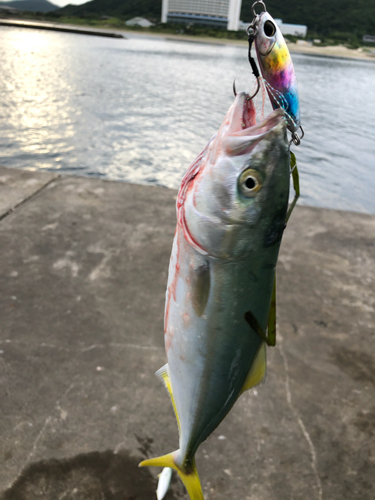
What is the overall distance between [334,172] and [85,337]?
880cm

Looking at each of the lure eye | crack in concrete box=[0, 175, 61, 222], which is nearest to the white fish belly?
the lure eye

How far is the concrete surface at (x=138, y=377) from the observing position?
1.89m

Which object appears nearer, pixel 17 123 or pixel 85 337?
pixel 85 337

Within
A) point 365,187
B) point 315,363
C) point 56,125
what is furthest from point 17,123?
point 315,363

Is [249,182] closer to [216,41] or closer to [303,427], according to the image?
[303,427]

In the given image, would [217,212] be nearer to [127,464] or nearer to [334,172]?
[127,464]

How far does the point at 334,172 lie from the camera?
379 inches

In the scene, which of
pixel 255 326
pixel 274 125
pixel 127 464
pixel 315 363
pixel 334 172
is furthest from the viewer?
pixel 334 172

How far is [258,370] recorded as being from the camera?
1131 millimetres

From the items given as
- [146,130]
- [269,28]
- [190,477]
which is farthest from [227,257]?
[146,130]

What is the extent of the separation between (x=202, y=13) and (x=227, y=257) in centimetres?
10875

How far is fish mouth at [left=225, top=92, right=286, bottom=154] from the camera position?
820mm

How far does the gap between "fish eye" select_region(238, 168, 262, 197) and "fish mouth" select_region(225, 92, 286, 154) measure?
5 cm

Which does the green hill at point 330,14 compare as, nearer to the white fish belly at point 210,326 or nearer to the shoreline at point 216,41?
the shoreline at point 216,41
